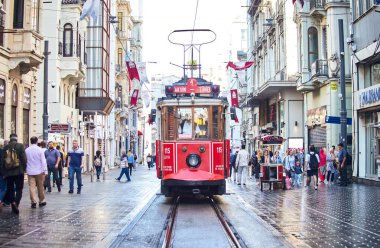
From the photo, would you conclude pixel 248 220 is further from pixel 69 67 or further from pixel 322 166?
pixel 69 67

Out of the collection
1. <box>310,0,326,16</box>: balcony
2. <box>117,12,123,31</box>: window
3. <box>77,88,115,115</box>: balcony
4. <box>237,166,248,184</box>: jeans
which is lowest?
<box>237,166,248,184</box>: jeans

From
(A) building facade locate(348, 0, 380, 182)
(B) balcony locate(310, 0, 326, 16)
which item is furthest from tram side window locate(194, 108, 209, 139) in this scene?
(B) balcony locate(310, 0, 326, 16)

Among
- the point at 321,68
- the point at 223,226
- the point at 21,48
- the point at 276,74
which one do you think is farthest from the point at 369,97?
the point at 276,74

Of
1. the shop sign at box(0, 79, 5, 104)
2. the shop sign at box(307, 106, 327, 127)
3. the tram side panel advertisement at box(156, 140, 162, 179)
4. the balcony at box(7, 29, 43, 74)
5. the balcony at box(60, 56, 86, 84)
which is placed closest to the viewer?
the tram side panel advertisement at box(156, 140, 162, 179)

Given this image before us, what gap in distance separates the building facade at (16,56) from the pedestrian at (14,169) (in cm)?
969

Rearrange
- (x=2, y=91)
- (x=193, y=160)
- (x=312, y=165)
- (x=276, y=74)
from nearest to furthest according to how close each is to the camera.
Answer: (x=193, y=160)
(x=2, y=91)
(x=312, y=165)
(x=276, y=74)

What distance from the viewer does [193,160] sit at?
638 inches

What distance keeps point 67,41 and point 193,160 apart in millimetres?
Result: 22481

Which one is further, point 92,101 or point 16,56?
point 92,101

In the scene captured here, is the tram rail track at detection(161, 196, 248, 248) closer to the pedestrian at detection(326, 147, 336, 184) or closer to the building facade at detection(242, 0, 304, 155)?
the pedestrian at detection(326, 147, 336, 184)

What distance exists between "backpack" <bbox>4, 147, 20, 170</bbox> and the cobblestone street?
1060 mm

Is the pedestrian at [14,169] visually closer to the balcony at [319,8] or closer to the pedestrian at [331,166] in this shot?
the pedestrian at [331,166]

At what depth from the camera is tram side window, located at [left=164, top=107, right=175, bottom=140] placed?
16438 millimetres

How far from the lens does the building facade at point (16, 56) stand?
73.5ft
